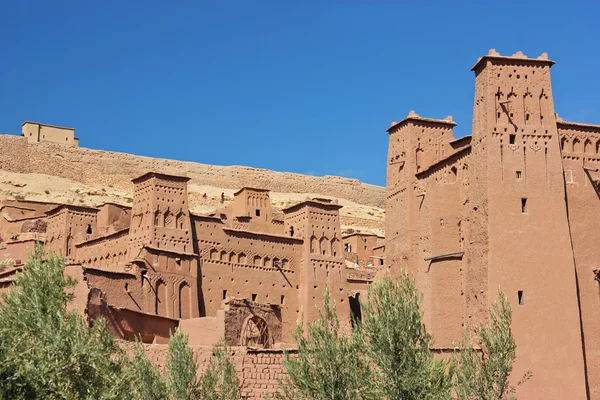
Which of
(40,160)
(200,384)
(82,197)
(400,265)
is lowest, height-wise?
(200,384)

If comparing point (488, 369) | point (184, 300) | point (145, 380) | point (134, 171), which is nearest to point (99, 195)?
point (134, 171)

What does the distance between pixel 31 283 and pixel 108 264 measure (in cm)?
1616

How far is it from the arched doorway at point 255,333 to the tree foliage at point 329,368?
8.73 metres

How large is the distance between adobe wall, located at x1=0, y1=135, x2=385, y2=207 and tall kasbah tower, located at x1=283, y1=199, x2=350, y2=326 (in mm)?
28157

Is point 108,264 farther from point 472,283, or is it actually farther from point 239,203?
point 472,283

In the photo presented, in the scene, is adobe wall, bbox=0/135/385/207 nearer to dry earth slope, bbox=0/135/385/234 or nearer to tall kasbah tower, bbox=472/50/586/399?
dry earth slope, bbox=0/135/385/234

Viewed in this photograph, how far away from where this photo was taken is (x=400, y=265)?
127 feet

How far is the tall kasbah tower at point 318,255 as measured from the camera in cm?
4141

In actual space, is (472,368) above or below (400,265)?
below

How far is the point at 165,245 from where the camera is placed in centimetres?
3900

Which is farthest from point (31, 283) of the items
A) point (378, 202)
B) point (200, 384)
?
point (378, 202)

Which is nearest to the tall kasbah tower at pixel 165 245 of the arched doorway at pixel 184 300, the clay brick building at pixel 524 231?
the arched doorway at pixel 184 300

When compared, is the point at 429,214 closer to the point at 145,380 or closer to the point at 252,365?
the point at 252,365

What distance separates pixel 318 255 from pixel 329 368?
1875 cm
